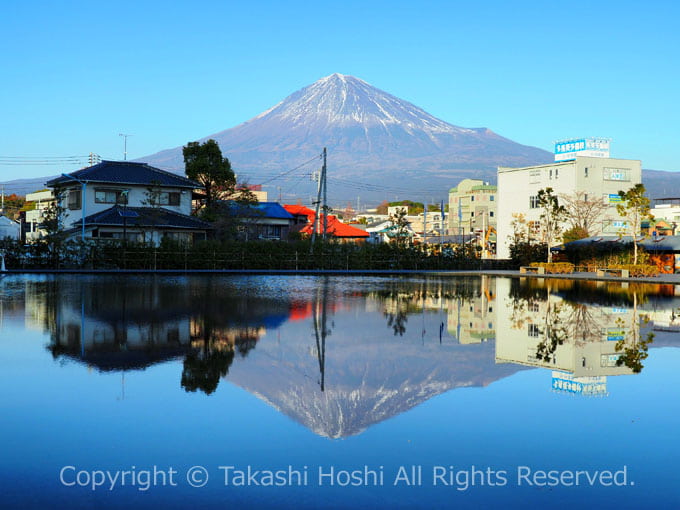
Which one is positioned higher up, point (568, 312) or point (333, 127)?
point (333, 127)

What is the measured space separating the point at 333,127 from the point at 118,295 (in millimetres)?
181629

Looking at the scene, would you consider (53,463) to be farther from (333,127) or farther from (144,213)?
(333,127)

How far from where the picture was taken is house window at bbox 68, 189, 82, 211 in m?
44.4

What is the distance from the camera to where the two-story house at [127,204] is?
42.1 meters

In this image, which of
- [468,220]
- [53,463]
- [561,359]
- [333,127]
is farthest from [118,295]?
[333,127]

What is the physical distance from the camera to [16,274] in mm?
33969

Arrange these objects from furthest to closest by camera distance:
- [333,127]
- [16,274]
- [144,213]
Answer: [333,127] < [144,213] < [16,274]

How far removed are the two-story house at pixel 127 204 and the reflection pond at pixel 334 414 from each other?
28.9 m

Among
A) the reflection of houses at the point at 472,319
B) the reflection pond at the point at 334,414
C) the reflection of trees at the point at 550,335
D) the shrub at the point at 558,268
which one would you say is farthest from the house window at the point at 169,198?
the reflection of trees at the point at 550,335

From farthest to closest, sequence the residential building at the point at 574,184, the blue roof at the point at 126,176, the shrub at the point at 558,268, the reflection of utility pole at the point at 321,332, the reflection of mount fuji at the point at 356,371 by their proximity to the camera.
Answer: the residential building at the point at 574,184, the blue roof at the point at 126,176, the shrub at the point at 558,268, the reflection of utility pole at the point at 321,332, the reflection of mount fuji at the point at 356,371

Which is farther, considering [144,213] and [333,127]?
[333,127]

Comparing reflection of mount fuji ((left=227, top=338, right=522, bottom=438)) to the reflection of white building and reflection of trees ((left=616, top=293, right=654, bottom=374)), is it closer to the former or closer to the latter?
the reflection of white building

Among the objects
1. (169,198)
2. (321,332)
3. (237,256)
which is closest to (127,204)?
(169,198)

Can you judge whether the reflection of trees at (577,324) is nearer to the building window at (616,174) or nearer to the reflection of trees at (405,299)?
the reflection of trees at (405,299)
